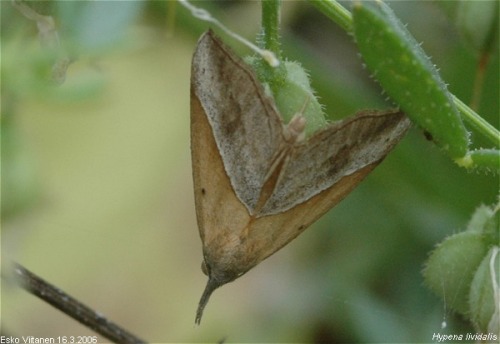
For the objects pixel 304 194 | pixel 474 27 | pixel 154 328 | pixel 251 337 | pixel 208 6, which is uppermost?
pixel 474 27

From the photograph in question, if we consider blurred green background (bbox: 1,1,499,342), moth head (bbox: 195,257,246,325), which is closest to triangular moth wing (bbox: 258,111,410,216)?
moth head (bbox: 195,257,246,325)

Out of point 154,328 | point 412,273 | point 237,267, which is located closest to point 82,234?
point 154,328

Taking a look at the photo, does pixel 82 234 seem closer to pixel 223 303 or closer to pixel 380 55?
pixel 223 303

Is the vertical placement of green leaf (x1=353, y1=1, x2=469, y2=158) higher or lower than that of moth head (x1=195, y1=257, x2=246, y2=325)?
higher

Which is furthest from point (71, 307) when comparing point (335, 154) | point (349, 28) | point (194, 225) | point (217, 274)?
point (194, 225)

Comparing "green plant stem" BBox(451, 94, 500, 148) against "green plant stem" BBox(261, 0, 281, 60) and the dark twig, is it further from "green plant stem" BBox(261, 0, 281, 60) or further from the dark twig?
the dark twig

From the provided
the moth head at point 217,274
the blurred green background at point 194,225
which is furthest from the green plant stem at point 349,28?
the blurred green background at point 194,225
